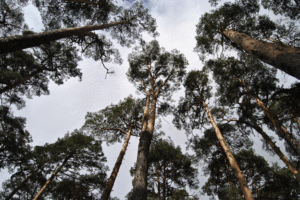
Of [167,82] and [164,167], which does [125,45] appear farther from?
[164,167]

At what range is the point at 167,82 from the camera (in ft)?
38.4

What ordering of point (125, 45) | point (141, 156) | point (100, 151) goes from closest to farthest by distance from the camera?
point (141, 156)
point (125, 45)
point (100, 151)

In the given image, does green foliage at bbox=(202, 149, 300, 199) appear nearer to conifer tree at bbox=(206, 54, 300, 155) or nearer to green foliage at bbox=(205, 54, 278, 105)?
conifer tree at bbox=(206, 54, 300, 155)

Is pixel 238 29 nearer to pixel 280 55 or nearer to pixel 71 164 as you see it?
pixel 280 55

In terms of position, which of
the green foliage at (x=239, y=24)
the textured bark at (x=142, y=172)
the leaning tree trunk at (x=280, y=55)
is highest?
the green foliage at (x=239, y=24)

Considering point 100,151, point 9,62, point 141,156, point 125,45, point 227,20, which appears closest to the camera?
point 141,156

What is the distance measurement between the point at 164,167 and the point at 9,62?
13751mm

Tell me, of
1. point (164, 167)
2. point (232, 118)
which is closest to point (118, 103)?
point (164, 167)

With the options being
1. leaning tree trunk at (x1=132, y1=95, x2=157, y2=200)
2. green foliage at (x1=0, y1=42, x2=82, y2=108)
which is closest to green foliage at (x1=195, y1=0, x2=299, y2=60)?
leaning tree trunk at (x1=132, y1=95, x2=157, y2=200)

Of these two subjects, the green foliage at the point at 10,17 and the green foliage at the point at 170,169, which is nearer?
the green foliage at the point at 10,17

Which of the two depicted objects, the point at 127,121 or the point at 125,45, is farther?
the point at 127,121

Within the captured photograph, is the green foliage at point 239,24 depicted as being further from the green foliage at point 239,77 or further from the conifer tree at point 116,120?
the conifer tree at point 116,120

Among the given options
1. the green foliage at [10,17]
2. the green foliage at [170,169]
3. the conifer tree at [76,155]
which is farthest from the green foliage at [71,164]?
the green foliage at [10,17]

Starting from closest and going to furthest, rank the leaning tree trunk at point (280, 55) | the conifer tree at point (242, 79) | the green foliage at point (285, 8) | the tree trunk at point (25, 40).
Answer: the leaning tree trunk at point (280, 55) → the tree trunk at point (25, 40) → the green foliage at point (285, 8) → the conifer tree at point (242, 79)
